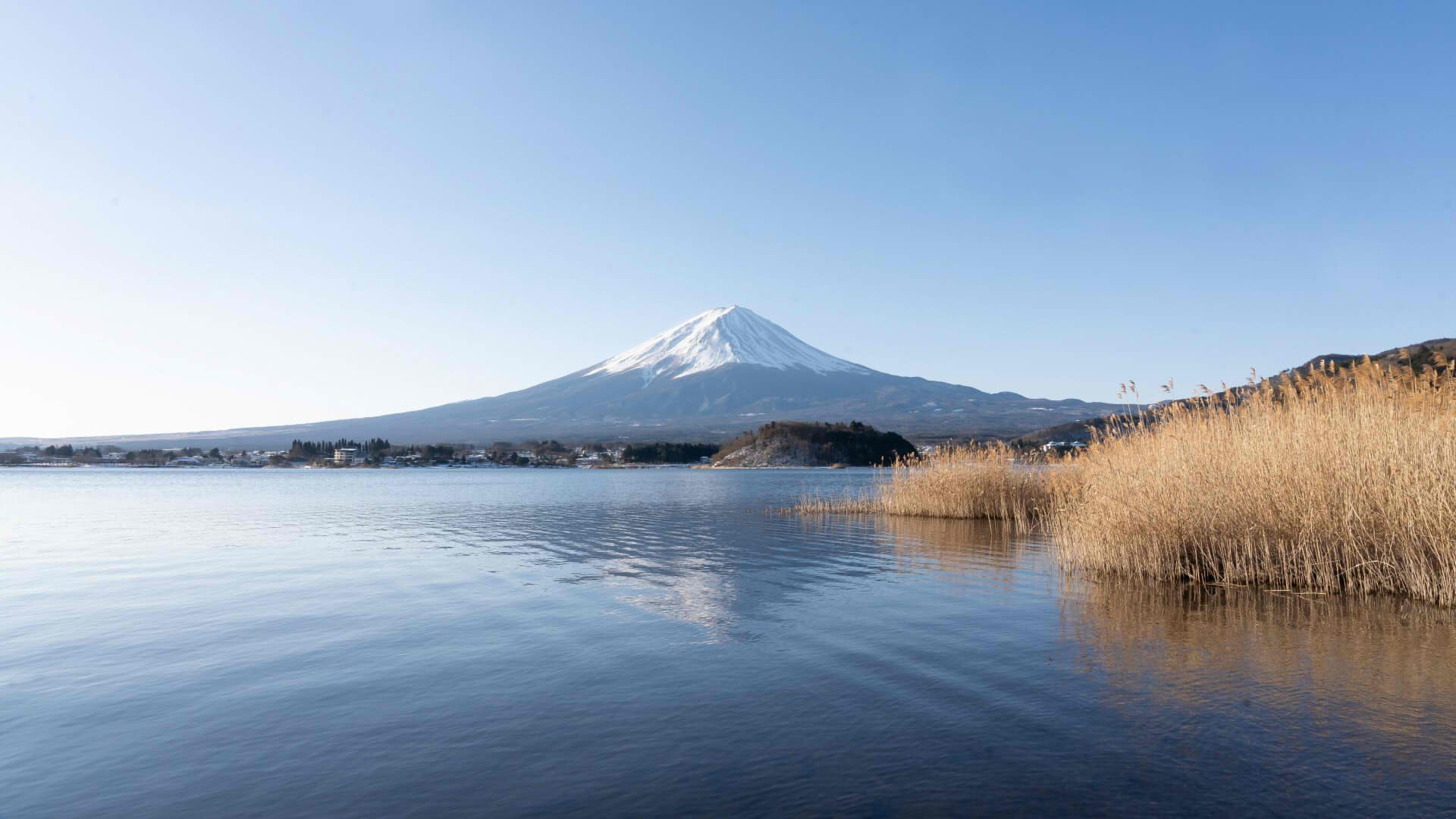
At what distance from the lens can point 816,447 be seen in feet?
357

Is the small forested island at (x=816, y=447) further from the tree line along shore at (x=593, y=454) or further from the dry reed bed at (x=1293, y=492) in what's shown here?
the dry reed bed at (x=1293, y=492)

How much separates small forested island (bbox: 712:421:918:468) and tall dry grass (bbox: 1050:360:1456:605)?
89390 mm

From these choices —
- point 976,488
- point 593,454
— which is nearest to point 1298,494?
point 976,488

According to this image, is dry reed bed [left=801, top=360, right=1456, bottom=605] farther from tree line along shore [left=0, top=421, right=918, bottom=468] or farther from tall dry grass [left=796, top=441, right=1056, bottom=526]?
tree line along shore [left=0, top=421, right=918, bottom=468]

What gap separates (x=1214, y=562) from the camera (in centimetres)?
1300

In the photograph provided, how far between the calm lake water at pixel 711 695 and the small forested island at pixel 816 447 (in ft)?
296

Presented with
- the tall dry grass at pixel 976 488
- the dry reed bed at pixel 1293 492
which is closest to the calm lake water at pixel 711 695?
the dry reed bed at pixel 1293 492

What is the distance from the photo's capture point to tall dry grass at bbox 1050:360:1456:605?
10.9m

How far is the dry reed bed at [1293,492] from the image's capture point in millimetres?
10906

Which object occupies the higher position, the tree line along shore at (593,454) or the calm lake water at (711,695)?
the tree line along shore at (593,454)

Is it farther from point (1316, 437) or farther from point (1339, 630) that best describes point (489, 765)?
point (1316, 437)

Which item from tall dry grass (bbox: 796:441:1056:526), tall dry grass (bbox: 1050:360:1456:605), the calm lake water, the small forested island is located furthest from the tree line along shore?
the calm lake water

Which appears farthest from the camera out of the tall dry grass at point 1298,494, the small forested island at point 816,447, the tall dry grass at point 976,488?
the small forested island at point 816,447

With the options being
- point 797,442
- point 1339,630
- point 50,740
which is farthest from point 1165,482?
point 797,442
